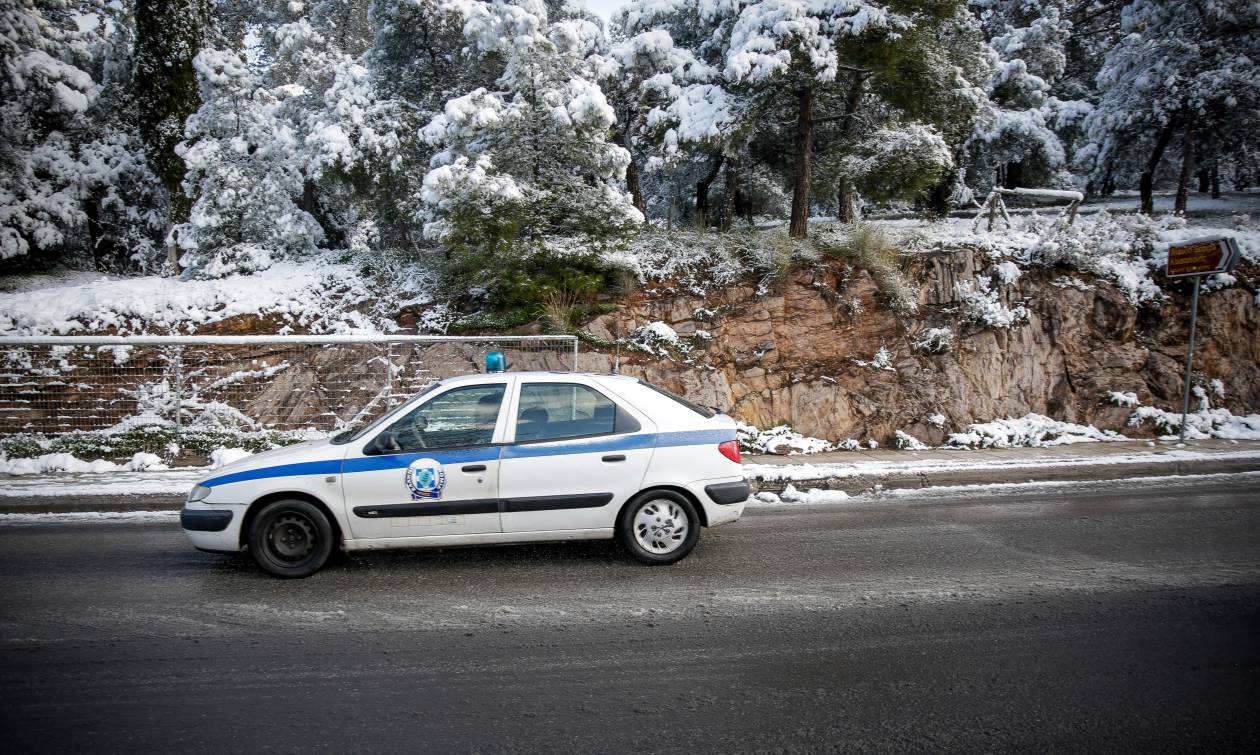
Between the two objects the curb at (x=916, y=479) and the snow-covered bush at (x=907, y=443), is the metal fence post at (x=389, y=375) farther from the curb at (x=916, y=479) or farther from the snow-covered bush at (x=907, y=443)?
the snow-covered bush at (x=907, y=443)

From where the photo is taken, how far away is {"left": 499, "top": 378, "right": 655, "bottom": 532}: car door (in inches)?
201

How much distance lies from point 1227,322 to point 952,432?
20.6ft

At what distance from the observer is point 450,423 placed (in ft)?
17.1

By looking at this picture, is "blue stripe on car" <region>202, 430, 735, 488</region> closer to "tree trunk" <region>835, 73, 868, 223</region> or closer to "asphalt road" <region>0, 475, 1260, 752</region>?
"asphalt road" <region>0, 475, 1260, 752</region>

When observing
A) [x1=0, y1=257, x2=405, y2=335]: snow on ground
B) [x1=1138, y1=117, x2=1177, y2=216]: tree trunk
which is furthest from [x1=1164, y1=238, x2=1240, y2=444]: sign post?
[x1=0, y1=257, x2=405, y2=335]: snow on ground

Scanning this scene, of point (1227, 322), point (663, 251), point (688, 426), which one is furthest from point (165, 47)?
point (1227, 322)

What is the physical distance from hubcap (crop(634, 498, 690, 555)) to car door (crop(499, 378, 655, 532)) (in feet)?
0.81

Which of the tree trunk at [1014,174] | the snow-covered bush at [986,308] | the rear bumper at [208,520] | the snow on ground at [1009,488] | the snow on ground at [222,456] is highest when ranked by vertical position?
the tree trunk at [1014,174]

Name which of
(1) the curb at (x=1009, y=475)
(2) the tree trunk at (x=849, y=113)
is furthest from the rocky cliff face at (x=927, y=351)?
(2) the tree trunk at (x=849, y=113)

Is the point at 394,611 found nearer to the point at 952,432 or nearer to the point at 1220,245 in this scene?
the point at 952,432

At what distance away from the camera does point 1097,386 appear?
11508mm

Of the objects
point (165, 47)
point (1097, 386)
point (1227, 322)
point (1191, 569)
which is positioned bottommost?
point (1191, 569)

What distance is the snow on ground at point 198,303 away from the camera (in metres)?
10.9

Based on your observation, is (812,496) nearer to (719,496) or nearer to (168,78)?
(719,496)
